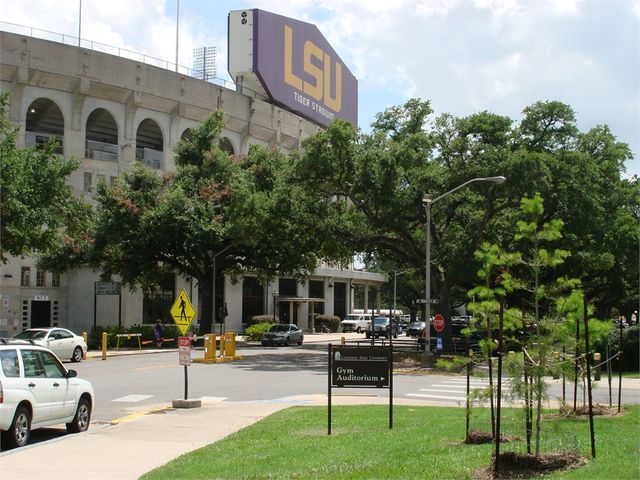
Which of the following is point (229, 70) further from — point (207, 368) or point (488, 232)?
point (207, 368)

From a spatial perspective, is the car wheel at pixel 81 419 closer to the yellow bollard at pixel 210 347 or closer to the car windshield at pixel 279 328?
the yellow bollard at pixel 210 347

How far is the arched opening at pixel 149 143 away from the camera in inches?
2151

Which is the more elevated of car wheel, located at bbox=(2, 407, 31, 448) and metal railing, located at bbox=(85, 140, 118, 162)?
metal railing, located at bbox=(85, 140, 118, 162)

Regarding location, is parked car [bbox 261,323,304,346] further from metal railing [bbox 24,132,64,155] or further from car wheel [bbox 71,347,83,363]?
metal railing [bbox 24,132,64,155]

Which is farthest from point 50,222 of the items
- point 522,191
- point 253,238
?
point 522,191

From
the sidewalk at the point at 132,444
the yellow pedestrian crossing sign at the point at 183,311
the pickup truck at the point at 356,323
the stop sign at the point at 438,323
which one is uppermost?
the yellow pedestrian crossing sign at the point at 183,311

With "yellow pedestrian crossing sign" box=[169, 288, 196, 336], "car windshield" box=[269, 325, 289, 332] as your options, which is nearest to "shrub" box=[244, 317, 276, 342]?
"car windshield" box=[269, 325, 289, 332]

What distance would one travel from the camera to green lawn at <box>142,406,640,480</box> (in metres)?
7.80

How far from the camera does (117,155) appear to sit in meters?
52.2

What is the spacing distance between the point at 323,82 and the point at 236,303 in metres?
23.7

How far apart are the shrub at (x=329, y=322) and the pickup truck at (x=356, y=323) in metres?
0.66

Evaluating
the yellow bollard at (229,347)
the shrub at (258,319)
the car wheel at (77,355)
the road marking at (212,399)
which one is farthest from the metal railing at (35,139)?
the road marking at (212,399)

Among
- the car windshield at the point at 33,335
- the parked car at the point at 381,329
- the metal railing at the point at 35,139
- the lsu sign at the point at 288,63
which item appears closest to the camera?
the car windshield at the point at 33,335

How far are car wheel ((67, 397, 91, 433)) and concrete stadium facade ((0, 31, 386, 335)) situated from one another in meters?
29.5
